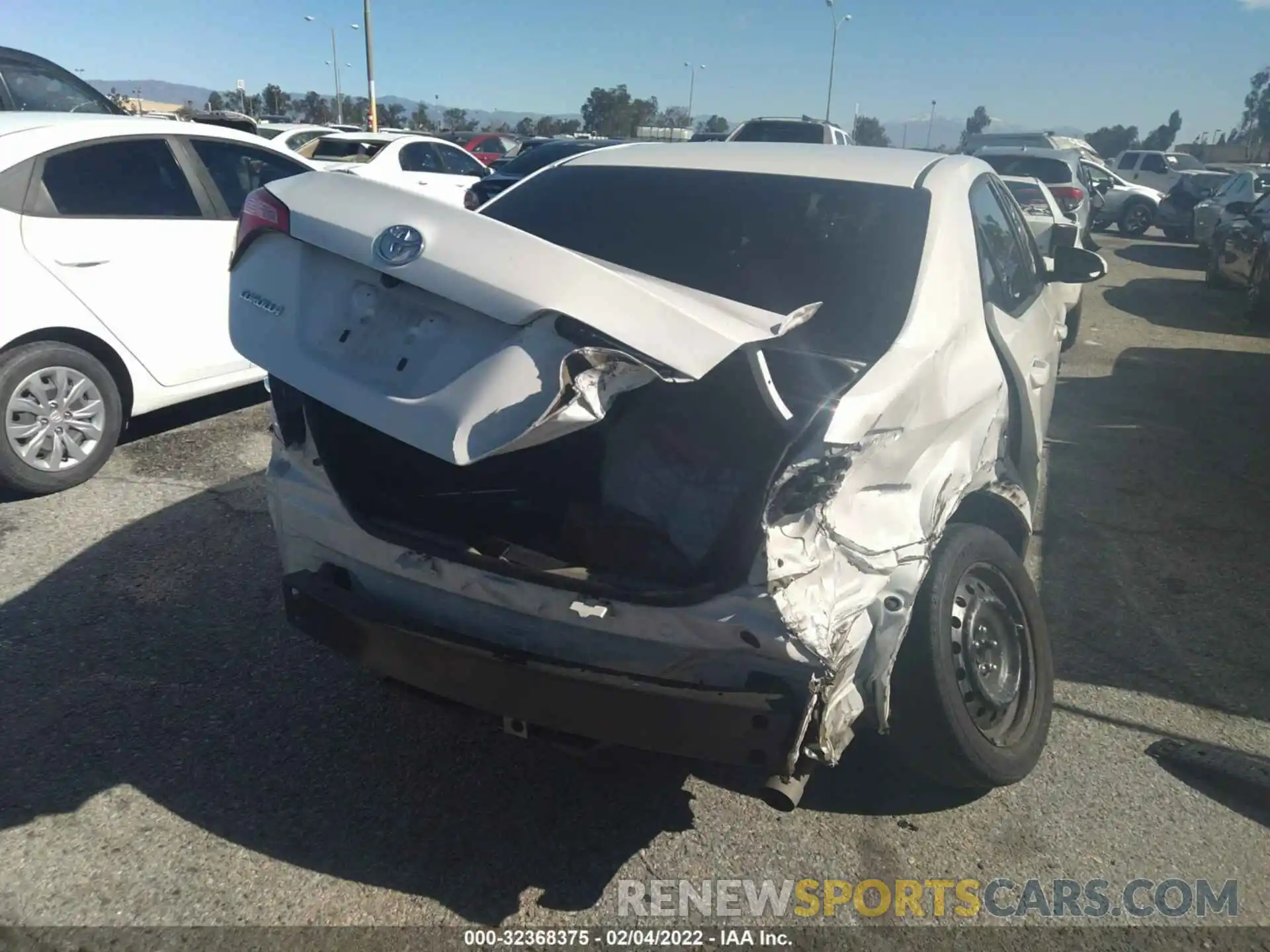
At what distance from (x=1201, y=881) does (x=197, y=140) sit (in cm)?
597

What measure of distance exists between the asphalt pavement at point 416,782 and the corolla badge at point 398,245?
4.23 feet

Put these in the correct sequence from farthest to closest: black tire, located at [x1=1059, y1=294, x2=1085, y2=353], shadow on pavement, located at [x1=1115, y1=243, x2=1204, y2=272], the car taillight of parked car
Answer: shadow on pavement, located at [x1=1115, y1=243, x2=1204, y2=272] < the car taillight of parked car < black tire, located at [x1=1059, y1=294, x2=1085, y2=353]

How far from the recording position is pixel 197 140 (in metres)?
5.69

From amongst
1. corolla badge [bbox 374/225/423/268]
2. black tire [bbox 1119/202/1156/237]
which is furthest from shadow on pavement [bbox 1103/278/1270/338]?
corolla badge [bbox 374/225/423/268]

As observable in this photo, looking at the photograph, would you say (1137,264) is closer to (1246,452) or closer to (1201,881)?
(1246,452)

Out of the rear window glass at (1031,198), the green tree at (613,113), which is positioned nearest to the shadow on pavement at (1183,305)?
the rear window glass at (1031,198)

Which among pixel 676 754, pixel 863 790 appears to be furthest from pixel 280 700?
pixel 863 790

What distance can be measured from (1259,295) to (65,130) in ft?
37.1

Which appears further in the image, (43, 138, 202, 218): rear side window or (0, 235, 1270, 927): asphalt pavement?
(43, 138, 202, 218): rear side window

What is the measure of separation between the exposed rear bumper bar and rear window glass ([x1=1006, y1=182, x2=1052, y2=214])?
10.3 meters

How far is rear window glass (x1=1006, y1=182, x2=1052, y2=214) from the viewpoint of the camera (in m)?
10.9

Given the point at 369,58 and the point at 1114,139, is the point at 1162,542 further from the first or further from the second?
the point at 1114,139

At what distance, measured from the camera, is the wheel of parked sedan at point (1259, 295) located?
34.5 ft

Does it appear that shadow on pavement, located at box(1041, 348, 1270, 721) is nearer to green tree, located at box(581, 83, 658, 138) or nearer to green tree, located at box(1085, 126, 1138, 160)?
green tree, located at box(581, 83, 658, 138)
